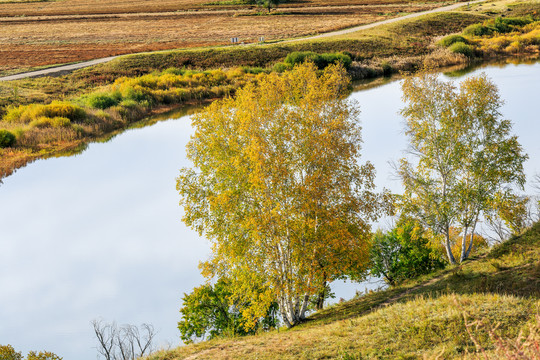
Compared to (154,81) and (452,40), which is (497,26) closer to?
(452,40)

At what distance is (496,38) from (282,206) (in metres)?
87.0

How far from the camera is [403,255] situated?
27922 mm

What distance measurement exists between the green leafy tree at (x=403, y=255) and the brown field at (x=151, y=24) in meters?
68.8

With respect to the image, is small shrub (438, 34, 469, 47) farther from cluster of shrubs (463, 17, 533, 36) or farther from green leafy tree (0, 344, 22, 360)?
green leafy tree (0, 344, 22, 360)

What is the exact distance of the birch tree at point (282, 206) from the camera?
19.9m

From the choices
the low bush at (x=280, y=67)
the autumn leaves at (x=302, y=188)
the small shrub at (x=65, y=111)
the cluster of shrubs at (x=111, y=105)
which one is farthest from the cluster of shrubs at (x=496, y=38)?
the autumn leaves at (x=302, y=188)

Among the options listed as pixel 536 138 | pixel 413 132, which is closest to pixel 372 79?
pixel 536 138

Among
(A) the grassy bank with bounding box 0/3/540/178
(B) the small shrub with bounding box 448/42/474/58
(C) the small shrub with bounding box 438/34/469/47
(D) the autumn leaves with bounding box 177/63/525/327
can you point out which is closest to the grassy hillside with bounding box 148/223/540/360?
(D) the autumn leaves with bounding box 177/63/525/327

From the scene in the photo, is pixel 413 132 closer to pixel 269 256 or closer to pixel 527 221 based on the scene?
pixel 527 221

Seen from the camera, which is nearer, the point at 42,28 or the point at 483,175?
the point at 483,175

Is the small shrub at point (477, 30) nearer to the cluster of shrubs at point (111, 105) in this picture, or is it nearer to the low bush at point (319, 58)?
the low bush at point (319, 58)

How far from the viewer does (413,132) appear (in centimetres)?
2955

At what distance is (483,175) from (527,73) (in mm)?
53170

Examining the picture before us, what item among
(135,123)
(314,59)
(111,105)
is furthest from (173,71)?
(314,59)
